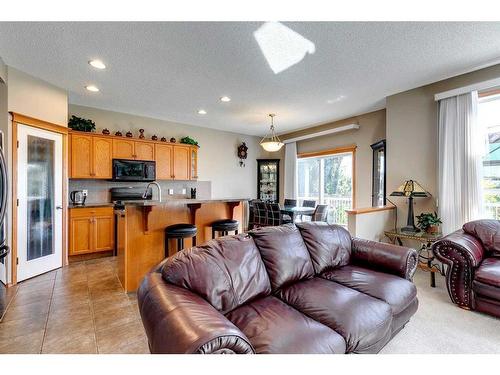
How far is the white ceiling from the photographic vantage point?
2.21 metres

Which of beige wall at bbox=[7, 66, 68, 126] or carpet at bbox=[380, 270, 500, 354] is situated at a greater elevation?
beige wall at bbox=[7, 66, 68, 126]

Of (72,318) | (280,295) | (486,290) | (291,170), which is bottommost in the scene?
(72,318)

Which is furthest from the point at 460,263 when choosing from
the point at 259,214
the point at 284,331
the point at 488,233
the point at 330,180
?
the point at 330,180

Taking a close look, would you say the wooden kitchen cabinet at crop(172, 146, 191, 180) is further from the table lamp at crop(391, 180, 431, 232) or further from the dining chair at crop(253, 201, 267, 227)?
the table lamp at crop(391, 180, 431, 232)

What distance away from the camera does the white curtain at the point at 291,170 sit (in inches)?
250

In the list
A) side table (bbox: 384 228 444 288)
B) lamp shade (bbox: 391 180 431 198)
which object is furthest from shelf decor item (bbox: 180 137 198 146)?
side table (bbox: 384 228 444 288)

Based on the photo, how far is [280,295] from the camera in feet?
5.79

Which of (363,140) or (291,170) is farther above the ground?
(363,140)

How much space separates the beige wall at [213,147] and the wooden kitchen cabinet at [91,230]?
1.66 meters

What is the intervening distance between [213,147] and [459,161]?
16.0 feet

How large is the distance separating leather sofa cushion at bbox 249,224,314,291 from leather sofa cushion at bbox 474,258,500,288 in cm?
161

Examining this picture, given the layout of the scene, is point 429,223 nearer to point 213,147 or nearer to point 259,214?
point 259,214

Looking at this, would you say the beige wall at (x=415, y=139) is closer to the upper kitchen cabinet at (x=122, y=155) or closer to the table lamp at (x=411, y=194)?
the table lamp at (x=411, y=194)
